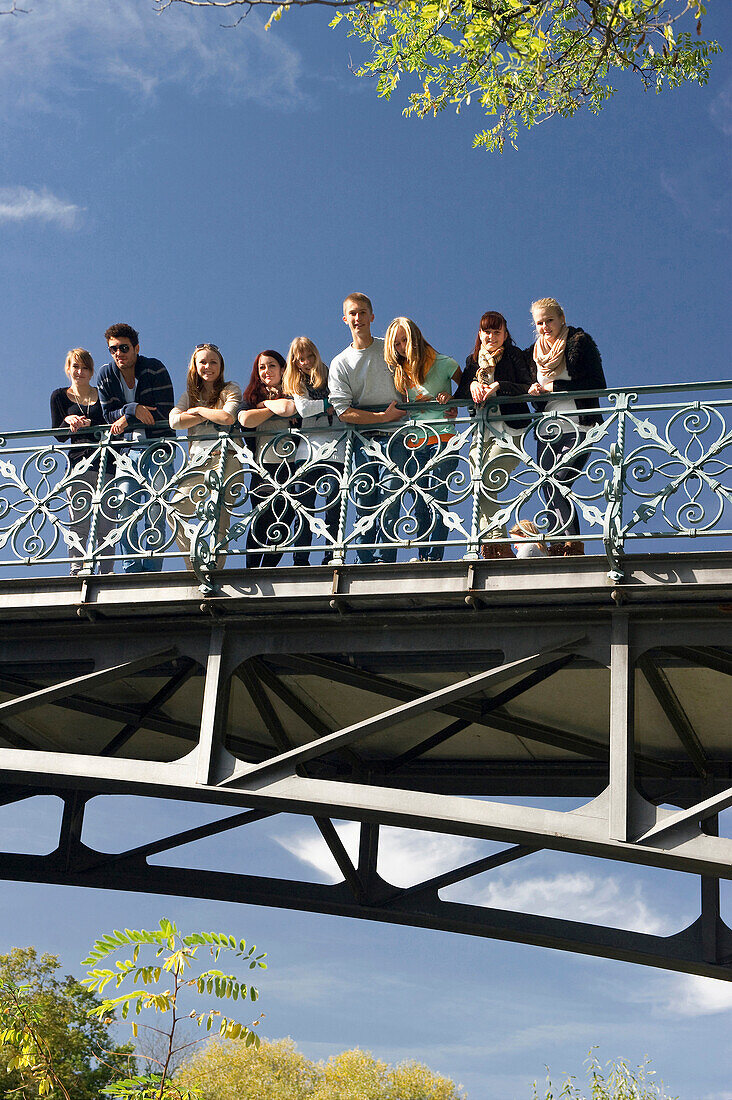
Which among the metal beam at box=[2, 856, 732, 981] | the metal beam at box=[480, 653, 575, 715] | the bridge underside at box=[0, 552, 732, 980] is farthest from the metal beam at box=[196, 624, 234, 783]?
the metal beam at box=[2, 856, 732, 981]

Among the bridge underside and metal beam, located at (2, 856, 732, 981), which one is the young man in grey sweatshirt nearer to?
the bridge underside

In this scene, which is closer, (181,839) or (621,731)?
(621,731)

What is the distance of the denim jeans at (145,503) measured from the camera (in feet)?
27.1

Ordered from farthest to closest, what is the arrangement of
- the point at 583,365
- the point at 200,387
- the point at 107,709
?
the point at 107,709
the point at 200,387
the point at 583,365

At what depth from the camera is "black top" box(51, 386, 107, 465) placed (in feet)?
29.7

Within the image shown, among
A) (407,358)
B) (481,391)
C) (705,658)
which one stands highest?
(407,358)

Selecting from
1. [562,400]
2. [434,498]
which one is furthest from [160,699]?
[562,400]

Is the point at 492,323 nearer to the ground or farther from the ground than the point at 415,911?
farther from the ground

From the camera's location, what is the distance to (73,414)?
9242 millimetres

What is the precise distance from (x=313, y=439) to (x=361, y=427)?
35cm

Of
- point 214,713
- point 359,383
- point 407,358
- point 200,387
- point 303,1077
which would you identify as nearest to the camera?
point 214,713

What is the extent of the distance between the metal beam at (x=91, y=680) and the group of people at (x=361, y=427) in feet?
2.16

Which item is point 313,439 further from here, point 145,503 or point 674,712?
point 674,712

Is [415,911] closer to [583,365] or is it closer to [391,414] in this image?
[391,414]
